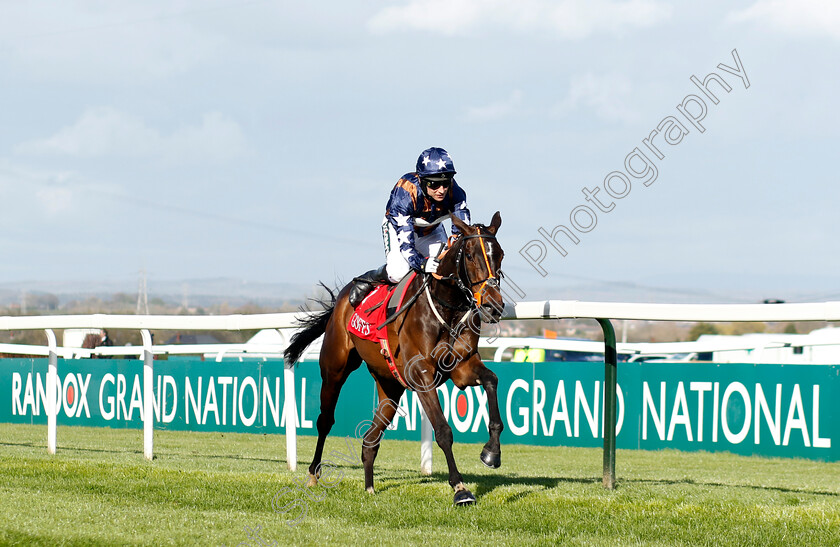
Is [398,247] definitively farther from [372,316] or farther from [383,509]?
[383,509]

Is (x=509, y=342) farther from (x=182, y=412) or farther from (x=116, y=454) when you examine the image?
(x=116, y=454)

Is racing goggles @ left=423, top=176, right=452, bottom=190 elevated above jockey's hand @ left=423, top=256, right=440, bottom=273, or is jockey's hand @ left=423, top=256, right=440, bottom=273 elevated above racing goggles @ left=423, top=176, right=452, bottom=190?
racing goggles @ left=423, top=176, right=452, bottom=190

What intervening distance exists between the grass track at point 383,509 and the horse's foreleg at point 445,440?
96 mm

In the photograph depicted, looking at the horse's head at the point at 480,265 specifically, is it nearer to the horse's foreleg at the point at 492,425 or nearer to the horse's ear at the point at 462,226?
the horse's ear at the point at 462,226

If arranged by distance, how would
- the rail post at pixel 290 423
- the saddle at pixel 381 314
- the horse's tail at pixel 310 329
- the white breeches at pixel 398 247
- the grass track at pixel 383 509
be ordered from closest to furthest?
1. the grass track at pixel 383 509
2. the saddle at pixel 381 314
3. the white breeches at pixel 398 247
4. the horse's tail at pixel 310 329
5. the rail post at pixel 290 423

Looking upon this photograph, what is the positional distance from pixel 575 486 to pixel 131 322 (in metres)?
4.33

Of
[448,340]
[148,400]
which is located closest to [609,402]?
[448,340]

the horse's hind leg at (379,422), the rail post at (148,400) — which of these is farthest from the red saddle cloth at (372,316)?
the rail post at (148,400)

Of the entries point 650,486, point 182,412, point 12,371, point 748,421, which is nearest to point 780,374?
point 748,421

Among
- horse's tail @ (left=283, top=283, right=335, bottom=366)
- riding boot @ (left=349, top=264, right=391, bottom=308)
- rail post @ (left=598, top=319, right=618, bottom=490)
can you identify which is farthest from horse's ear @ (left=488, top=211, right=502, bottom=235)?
horse's tail @ (left=283, top=283, right=335, bottom=366)

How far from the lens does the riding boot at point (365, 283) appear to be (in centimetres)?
654

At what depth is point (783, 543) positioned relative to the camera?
4109 millimetres

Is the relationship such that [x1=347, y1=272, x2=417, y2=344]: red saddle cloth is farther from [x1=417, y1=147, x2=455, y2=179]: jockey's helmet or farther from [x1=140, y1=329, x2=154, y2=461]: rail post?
[x1=140, y1=329, x2=154, y2=461]: rail post

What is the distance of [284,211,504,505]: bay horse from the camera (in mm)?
5223
